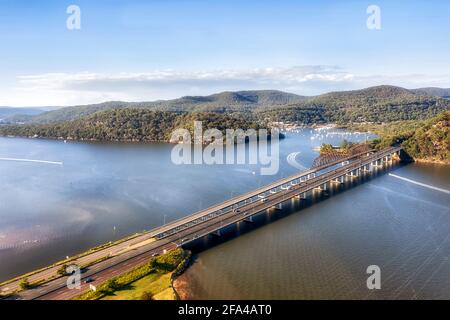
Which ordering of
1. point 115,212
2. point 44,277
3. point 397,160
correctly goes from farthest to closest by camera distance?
point 397,160
point 115,212
point 44,277

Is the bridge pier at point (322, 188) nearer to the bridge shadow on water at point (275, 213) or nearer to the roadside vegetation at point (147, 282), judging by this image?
the bridge shadow on water at point (275, 213)

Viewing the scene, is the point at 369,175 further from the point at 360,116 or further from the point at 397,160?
the point at 360,116

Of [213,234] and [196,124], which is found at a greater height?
[196,124]

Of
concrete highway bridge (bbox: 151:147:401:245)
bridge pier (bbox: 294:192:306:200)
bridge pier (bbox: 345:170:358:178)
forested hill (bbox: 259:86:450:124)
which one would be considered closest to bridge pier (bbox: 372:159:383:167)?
concrete highway bridge (bbox: 151:147:401:245)

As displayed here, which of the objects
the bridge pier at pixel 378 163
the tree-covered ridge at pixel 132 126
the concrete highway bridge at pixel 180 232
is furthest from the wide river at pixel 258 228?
the tree-covered ridge at pixel 132 126

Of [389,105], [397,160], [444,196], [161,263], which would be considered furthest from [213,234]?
[389,105]

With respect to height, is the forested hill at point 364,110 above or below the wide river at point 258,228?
above

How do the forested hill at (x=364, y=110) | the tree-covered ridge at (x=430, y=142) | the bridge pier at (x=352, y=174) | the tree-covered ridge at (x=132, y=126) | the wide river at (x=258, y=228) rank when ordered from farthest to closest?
1. the forested hill at (x=364, y=110)
2. the tree-covered ridge at (x=132, y=126)
3. the tree-covered ridge at (x=430, y=142)
4. the bridge pier at (x=352, y=174)
5. the wide river at (x=258, y=228)
